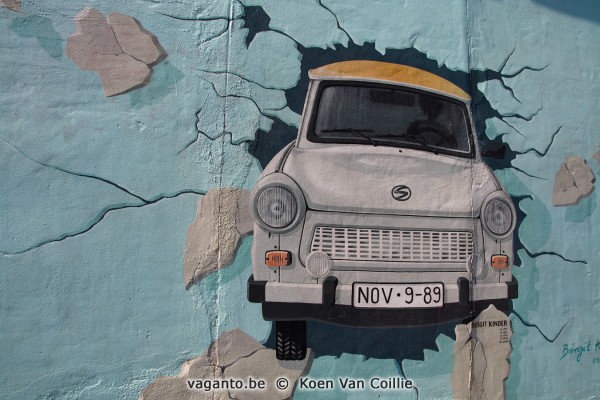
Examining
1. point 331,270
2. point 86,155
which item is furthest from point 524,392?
point 86,155

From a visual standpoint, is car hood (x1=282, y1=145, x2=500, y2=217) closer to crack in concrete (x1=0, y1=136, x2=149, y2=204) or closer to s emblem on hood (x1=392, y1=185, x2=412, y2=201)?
s emblem on hood (x1=392, y1=185, x2=412, y2=201)

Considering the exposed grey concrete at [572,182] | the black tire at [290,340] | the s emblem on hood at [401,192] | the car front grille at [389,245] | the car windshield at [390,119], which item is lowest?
the black tire at [290,340]

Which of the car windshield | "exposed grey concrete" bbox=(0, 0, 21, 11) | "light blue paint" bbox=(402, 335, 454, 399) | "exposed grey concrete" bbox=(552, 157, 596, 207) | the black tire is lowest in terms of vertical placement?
"light blue paint" bbox=(402, 335, 454, 399)

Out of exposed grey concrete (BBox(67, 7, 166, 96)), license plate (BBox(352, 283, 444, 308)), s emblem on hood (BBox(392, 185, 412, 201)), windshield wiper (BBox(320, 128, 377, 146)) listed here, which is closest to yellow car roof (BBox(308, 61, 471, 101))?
windshield wiper (BBox(320, 128, 377, 146))

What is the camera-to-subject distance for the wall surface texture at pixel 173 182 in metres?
3.44

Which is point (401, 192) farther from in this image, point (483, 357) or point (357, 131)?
point (483, 357)

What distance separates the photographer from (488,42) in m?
4.26

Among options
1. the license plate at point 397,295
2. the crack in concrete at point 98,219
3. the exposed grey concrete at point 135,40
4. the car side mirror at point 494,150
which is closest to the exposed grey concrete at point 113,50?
the exposed grey concrete at point 135,40

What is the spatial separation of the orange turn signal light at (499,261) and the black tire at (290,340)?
144cm

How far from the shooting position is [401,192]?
3.75 m

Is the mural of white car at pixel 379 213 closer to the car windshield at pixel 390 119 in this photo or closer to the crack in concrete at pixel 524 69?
the car windshield at pixel 390 119

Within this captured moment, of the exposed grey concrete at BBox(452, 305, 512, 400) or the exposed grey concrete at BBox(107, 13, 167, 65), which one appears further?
the exposed grey concrete at BBox(452, 305, 512, 400)

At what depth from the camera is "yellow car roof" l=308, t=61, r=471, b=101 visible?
383 cm
